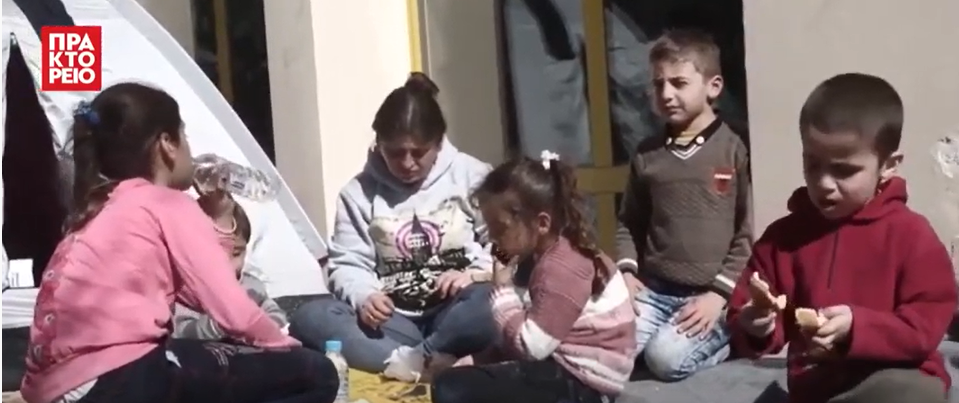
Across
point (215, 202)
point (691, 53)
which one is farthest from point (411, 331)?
point (691, 53)

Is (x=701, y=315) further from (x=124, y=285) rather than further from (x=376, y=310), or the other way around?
(x=124, y=285)

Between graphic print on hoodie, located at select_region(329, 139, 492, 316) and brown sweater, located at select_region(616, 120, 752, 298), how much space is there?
0.33m

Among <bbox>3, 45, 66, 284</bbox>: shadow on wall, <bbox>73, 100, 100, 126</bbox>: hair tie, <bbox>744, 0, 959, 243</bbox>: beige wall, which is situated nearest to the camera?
<bbox>73, 100, 100, 126</bbox>: hair tie

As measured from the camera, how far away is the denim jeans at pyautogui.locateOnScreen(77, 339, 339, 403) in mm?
1497

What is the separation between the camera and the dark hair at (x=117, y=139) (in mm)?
1576

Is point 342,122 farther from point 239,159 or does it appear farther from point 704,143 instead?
point 704,143

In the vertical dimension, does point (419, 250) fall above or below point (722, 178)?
below

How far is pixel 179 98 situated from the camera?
2199 millimetres

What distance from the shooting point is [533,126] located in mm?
2361

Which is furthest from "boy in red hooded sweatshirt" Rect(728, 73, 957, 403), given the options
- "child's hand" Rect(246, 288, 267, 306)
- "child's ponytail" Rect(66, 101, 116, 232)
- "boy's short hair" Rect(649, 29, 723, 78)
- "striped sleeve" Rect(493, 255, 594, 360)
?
"child's hand" Rect(246, 288, 267, 306)

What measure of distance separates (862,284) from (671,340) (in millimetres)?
551

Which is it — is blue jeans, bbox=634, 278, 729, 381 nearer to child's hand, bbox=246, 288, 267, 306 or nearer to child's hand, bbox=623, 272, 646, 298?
child's hand, bbox=623, 272, 646, 298

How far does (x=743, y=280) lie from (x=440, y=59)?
123cm

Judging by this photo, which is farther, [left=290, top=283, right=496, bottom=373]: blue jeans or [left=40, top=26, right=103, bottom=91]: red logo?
[left=40, top=26, right=103, bottom=91]: red logo
